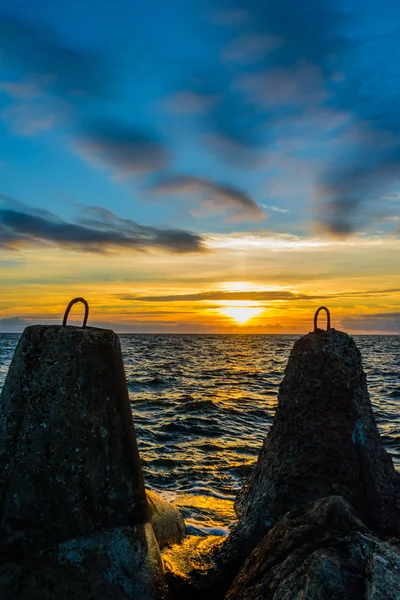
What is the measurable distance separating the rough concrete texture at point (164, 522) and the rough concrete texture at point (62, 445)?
931 millimetres

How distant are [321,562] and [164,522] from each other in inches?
94.5

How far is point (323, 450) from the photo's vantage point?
175 inches

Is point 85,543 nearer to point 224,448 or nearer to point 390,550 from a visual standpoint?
point 390,550

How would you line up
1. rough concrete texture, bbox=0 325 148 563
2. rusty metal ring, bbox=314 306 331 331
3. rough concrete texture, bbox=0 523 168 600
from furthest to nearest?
rusty metal ring, bbox=314 306 331 331, rough concrete texture, bbox=0 325 148 563, rough concrete texture, bbox=0 523 168 600

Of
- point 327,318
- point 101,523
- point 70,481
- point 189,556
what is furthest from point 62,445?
point 327,318

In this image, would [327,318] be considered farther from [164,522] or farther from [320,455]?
[164,522]

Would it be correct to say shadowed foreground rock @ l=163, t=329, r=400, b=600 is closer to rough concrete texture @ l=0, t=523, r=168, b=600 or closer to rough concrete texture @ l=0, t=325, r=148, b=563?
rough concrete texture @ l=0, t=523, r=168, b=600

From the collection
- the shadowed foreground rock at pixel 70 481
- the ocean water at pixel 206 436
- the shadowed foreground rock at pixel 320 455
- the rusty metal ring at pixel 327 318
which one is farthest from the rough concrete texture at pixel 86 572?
the ocean water at pixel 206 436

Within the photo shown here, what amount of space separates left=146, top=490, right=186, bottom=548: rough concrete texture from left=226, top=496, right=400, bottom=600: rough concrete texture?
1.25 m

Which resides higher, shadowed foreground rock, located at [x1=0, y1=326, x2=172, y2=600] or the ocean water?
shadowed foreground rock, located at [x1=0, y1=326, x2=172, y2=600]

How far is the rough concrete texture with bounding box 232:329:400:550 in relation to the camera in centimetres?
427

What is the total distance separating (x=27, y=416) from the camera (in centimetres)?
323

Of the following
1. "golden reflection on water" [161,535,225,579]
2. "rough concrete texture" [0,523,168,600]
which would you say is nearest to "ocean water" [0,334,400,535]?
"golden reflection on water" [161,535,225,579]

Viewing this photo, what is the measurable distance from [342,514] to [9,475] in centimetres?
223
